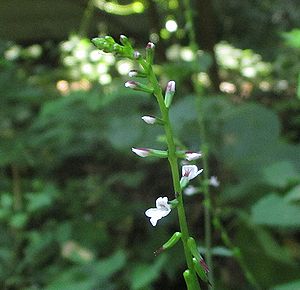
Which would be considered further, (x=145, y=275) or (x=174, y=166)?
(x=145, y=275)

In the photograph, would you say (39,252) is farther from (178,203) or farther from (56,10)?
(56,10)

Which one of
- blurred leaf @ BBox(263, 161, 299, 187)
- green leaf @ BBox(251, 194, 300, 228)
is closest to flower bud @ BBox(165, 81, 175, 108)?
green leaf @ BBox(251, 194, 300, 228)

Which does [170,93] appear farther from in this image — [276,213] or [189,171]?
[276,213]

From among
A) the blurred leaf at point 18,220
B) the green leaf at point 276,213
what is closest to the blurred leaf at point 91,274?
the blurred leaf at point 18,220

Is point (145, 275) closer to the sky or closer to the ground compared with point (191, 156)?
closer to the ground

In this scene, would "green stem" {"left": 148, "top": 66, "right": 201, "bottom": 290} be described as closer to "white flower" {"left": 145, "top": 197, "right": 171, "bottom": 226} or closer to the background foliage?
"white flower" {"left": 145, "top": 197, "right": 171, "bottom": 226}

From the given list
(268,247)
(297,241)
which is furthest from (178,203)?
(297,241)

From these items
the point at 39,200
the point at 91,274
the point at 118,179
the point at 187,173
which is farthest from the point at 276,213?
the point at 187,173
